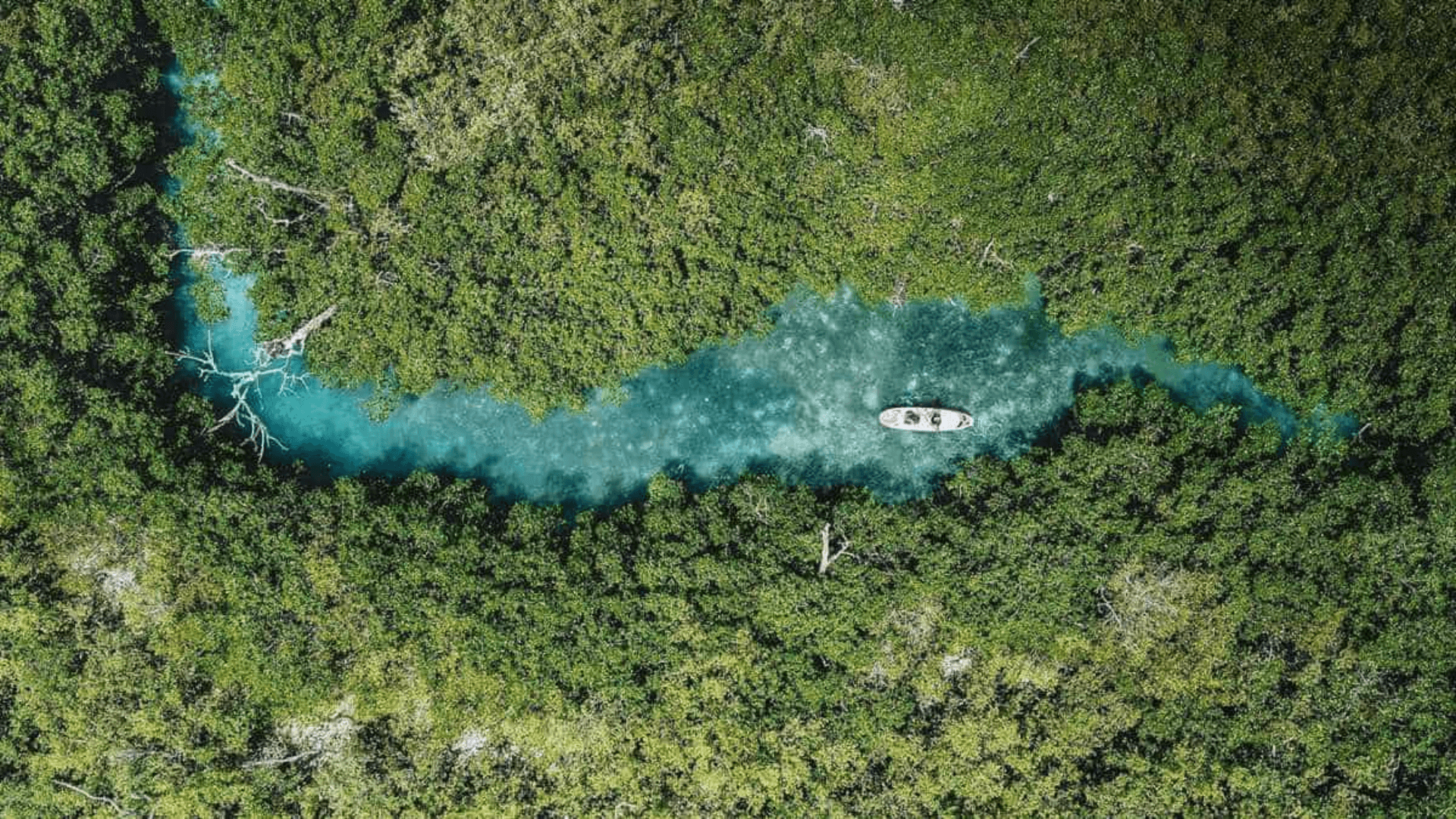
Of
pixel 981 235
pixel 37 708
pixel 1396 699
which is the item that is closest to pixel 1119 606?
pixel 1396 699

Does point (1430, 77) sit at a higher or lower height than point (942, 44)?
lower

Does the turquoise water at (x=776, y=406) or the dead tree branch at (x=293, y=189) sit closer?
the dead tree branch at (x=293, y=189)

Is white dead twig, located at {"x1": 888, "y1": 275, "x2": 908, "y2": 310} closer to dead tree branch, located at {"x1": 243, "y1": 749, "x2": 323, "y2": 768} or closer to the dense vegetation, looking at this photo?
the dense vegetation

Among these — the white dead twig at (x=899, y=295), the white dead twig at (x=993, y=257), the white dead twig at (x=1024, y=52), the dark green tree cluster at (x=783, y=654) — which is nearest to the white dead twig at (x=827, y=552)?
the dark green tree cluster at (x=783, y=654)

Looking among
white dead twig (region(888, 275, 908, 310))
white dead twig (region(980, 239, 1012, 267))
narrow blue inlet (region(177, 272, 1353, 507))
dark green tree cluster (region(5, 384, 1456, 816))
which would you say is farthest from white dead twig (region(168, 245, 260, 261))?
white dead twig (region(980, 239, 1012, 267))

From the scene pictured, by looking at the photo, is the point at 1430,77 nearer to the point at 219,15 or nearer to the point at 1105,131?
the point at 1105,131

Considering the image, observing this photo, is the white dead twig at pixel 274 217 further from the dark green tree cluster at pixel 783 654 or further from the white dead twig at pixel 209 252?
the dark green tree cluster at pixel 783 654
